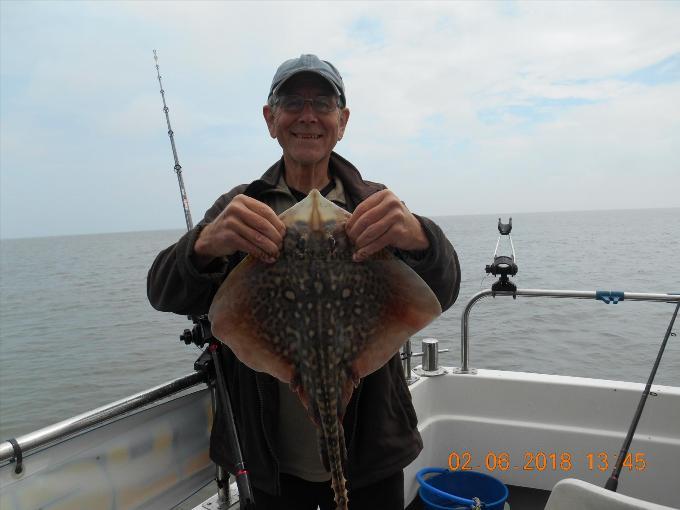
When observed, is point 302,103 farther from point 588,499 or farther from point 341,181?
point 588,499

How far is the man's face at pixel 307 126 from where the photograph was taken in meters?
2.16

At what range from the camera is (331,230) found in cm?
166

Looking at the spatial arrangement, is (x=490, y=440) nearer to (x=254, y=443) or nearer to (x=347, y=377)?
(x=254, y=443)

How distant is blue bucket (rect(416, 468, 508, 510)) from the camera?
358 cm

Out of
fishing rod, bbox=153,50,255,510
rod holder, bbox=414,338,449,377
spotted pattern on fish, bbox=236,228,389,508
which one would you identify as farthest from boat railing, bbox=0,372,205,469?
rod holder, bbox=414,338,449,377

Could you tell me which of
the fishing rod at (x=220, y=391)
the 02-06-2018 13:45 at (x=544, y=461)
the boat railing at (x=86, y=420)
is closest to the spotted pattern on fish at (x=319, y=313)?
the fishing rod at (x=220, y=391)

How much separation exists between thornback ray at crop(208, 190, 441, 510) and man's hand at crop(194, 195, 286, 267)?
0.17ft

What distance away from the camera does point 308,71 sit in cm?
208

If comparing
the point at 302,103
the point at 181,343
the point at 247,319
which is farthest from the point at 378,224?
the point at 181,343

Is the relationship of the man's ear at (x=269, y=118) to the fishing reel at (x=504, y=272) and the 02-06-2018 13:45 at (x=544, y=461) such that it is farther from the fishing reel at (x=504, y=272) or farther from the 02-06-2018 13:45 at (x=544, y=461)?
the 02-06-2018 13:45 at (x=544, y=461)

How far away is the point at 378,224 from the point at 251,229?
1.32ft

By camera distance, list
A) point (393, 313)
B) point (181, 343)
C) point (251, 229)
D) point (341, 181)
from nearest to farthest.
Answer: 1. point (251, 229)
2. point (393, 313)
3. point (341, 181)
4. point (181, 343)

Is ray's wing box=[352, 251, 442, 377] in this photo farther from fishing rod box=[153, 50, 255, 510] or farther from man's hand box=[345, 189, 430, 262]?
fishing rod box=[153, 50, 255, 510]

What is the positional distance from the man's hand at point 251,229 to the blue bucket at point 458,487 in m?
2.68
